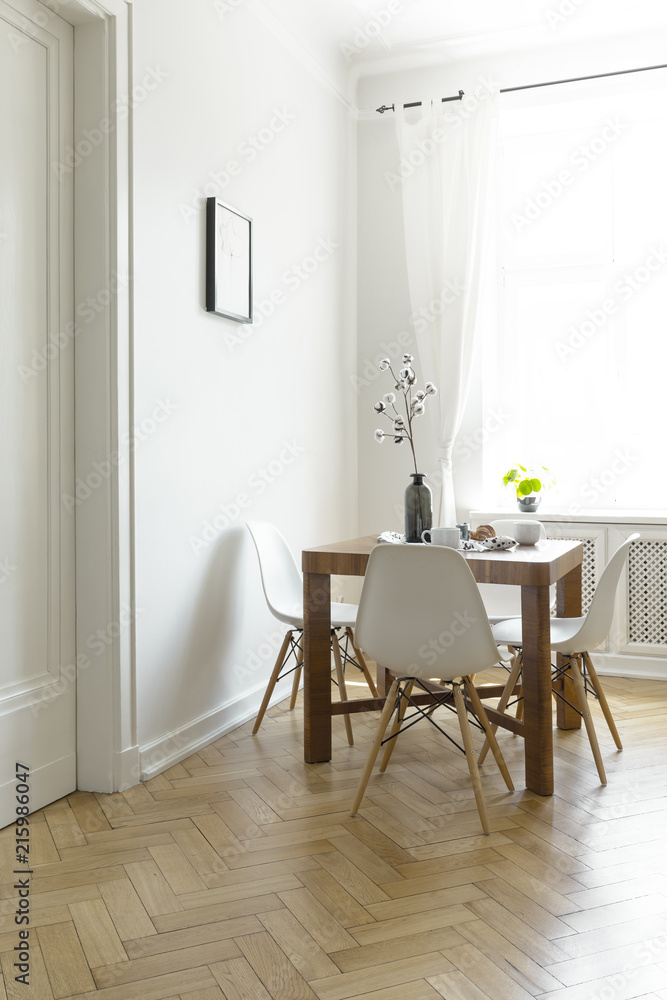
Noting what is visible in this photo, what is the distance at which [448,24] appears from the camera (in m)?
4.06

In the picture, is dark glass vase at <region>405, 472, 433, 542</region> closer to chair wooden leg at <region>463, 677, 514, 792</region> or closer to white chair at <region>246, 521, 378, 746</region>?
white chair at <region>246, 521, 378, 746</region>

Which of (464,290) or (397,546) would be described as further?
(464,290)

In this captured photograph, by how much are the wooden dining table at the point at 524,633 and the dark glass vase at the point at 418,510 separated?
0.18m

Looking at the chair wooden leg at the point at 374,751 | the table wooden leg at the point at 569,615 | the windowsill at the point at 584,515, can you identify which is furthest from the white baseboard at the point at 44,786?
the windowsill at the point at 584,515

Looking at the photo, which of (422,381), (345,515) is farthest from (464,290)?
(345,515)

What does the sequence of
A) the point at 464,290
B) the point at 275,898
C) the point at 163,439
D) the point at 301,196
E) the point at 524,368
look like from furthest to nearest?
the point at 524,368 → the point at 464,290 → the point at 301,196 → the point at 163,439 → the point at 275,898

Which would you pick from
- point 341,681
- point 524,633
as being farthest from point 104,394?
point 524,633

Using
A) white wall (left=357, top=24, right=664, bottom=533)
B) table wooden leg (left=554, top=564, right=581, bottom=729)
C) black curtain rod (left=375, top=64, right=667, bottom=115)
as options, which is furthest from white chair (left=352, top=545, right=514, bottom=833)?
black curtain rod (left=375, top=64, right=667, bottom=115)

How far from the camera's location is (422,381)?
4.46 m

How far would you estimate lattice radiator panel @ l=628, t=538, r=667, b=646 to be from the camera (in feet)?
12.9

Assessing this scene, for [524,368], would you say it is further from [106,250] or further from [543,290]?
[106,250]

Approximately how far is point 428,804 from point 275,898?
70 centimetres

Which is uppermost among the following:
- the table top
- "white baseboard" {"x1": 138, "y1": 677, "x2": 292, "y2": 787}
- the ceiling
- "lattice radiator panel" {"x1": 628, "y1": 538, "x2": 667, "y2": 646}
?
the ceiling

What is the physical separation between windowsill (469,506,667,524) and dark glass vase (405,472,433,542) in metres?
1.38
